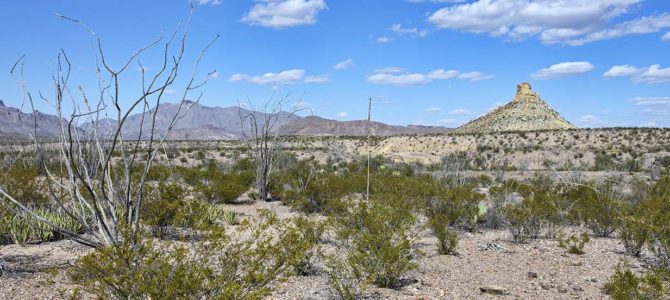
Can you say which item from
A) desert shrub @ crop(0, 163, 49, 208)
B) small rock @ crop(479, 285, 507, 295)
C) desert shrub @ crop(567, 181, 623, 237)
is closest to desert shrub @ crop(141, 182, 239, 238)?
desert shrub @ crop(0, 163, 49, 208)

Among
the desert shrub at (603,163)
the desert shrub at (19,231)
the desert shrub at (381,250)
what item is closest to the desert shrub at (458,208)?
the desert shrub at (381,250)

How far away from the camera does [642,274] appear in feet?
26.6

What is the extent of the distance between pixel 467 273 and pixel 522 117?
245 ft

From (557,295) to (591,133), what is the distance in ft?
153

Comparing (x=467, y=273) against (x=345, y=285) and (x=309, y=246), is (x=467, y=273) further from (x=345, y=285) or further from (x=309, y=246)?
(x=309, y=246)

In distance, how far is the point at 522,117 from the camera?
78.1 meters

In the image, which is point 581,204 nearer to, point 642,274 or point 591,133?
point 642,274

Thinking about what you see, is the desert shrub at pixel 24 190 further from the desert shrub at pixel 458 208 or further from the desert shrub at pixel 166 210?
the desert shrub at pixel 458 208

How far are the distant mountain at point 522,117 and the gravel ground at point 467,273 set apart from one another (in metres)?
63.9

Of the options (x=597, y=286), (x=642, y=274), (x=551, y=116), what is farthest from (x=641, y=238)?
(x=551, y=116)

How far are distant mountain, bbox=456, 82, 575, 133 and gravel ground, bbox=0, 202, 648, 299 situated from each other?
63885 mm

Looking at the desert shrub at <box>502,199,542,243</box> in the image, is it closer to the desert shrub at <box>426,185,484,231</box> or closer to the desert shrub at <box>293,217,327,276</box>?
the desert shrub at <box>426,185,484,231</box>

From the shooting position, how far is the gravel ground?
268 inches

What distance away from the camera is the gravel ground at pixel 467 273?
682cm
